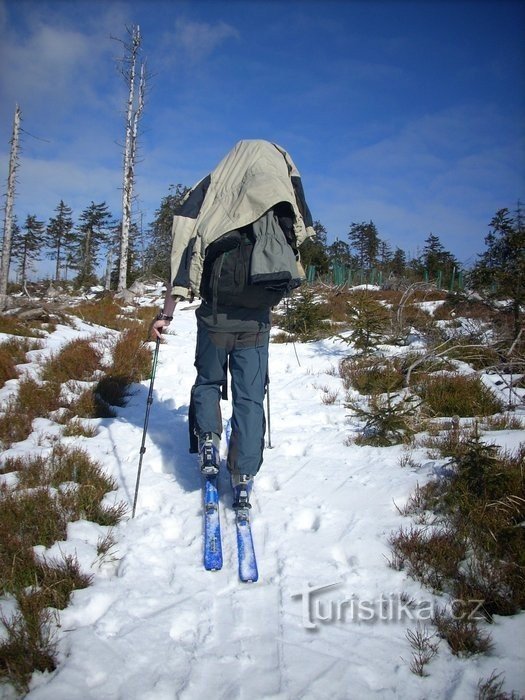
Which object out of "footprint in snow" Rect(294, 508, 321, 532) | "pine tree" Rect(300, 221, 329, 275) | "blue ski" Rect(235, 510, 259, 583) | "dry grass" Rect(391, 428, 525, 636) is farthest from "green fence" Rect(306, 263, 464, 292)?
"blue ski" Rect(235, 510, 259, 583)

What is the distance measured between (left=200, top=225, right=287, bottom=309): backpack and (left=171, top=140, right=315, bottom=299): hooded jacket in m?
0.08

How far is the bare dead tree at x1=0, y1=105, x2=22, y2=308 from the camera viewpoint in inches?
748

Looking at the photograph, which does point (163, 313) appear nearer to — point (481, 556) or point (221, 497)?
A: point (221, 497)

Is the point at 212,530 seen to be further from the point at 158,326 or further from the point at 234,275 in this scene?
the point at 234,275

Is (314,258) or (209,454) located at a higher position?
(314,258)

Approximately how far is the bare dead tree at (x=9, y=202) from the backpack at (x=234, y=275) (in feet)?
67.9

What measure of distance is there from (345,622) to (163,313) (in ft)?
7.19

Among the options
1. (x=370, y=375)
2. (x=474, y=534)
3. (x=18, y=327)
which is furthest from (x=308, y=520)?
(x=18, y=327)

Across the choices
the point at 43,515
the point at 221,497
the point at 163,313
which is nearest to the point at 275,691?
the point at 221,497

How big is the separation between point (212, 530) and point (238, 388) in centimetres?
94

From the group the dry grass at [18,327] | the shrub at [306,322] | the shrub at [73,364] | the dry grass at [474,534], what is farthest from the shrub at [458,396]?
the dry grass at [18,327]

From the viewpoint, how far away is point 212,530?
8.06 feet

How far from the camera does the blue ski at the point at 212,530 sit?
7.29ft

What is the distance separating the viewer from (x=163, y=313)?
9.38 ft
